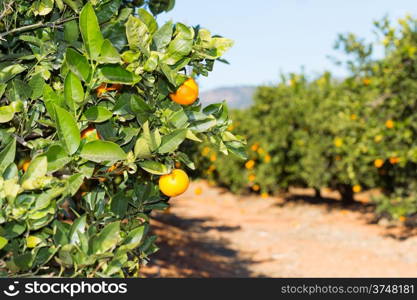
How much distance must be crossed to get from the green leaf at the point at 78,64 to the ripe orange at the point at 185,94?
1.00 feet

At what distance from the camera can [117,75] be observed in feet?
4.75

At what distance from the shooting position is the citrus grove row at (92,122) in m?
1.38

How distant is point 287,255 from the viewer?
286 inches

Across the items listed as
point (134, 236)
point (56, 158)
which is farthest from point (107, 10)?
point (134, 236)

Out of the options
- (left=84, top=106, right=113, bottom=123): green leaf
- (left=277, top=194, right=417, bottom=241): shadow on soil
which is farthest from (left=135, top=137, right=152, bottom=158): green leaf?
(left=277, top=194, right=417, bottom=241): shadow on soil

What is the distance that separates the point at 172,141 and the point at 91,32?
1.34ft

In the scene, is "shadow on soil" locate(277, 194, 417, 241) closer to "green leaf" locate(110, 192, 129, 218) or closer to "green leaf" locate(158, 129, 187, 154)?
"green leaf" locate(110, 192, 129, 218)

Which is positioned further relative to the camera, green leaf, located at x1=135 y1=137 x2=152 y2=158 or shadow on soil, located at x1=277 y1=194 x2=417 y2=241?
shadow on soil, located at x1=277 y1=194 x2=417 y2=241

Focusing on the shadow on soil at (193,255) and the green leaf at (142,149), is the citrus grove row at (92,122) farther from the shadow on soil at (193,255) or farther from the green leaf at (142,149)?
the shadow on soil at (193,255)

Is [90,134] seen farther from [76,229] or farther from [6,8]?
[6,8]

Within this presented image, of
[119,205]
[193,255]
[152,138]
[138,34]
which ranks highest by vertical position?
[138,34]

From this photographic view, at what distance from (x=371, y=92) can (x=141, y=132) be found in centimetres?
679

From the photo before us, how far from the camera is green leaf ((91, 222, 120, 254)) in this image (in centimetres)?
143

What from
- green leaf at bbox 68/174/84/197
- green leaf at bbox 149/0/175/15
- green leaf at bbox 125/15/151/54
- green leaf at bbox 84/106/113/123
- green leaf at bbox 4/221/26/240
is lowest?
green leaf at bbox 4/221/26/240
